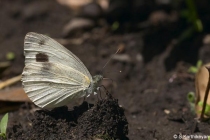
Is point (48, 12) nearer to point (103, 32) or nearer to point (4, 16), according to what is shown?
point (4, 16)

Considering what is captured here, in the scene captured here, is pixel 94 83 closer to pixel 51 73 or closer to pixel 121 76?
pixel 51 73

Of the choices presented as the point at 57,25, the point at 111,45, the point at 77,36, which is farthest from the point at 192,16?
the point at 57,25

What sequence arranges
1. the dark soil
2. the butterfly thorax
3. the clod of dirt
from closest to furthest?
the clod of dirt < the dark soil < the butterfly thorax

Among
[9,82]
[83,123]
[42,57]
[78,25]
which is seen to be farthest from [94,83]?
[78,25]

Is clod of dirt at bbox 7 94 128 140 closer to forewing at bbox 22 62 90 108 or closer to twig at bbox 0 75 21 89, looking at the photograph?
forewing at bbox 22 62 90 108

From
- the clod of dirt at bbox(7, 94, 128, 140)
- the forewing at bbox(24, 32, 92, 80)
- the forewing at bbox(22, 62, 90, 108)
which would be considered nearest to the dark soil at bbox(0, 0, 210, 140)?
the clod of dirt at bbox(7, 94, 128, 140)

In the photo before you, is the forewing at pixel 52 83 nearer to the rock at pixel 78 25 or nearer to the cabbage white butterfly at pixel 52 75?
the cabbage white butterfly at pixel 52 75
